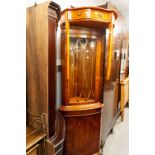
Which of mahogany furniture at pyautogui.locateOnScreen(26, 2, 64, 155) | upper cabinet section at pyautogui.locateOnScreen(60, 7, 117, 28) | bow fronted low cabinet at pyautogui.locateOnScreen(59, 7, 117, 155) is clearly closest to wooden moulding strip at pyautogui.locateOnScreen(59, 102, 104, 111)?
bow fronted low cabinet at pyautogui.locateOnScreen(59, 7, 117, 155)

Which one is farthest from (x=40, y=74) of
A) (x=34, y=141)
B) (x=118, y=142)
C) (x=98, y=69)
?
(x=118, y=142)

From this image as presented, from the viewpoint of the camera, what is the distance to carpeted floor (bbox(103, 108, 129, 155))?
6.68ft

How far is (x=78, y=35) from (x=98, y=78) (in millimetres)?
511

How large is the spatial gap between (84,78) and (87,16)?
0.65 meters

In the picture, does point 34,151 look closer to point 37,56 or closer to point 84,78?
point 37,56

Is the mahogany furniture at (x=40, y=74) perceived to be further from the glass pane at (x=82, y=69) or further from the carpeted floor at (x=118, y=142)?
the carpeted floor at (x=118, y=142)

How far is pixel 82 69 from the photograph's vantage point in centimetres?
172

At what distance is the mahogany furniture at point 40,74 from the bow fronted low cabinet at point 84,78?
318 mm

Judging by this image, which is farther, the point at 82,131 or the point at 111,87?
the point at 111,87

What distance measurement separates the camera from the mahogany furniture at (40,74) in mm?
1116

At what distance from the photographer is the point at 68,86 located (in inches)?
63.0
